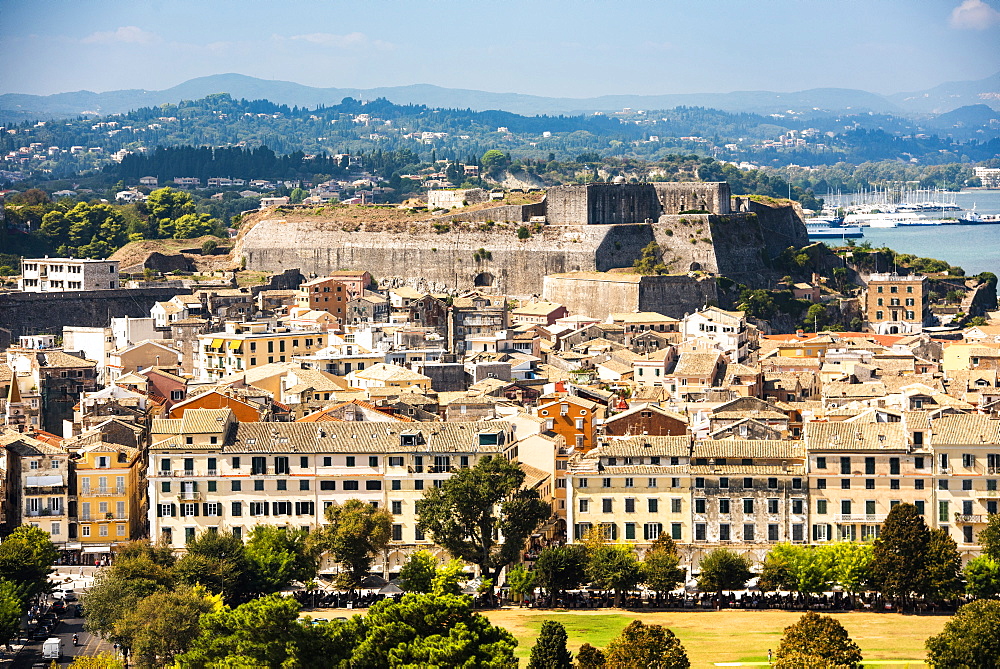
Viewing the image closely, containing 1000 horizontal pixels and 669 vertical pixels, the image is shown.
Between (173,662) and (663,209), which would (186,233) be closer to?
(663,209)

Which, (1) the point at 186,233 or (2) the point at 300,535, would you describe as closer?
(2) the point at 300,535

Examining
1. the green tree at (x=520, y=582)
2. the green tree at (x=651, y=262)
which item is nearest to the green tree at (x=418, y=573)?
the green tree at (x=520, y=582)

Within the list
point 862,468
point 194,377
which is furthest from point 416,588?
point 194,377

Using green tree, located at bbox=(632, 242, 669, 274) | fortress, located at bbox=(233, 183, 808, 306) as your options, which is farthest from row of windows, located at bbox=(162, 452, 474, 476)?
fortress, located at bbox=(233, 183, 808, 306)

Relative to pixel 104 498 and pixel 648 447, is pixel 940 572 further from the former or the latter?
pixel 104 498

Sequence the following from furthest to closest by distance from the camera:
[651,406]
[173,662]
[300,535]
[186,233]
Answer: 1. [186,233]
2. [651,406]
3. [300,535]
4. [173,662]

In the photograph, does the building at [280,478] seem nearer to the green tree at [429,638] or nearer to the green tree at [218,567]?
the green tree at [218,567]

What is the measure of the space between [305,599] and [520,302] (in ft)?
167

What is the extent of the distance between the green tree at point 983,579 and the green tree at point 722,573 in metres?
4.34

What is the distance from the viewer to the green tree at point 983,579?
3869cm

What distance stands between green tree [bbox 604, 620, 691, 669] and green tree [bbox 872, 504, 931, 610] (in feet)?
26.7

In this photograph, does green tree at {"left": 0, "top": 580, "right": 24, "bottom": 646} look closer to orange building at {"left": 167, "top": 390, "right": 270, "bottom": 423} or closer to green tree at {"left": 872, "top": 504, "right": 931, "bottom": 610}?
orange building at {"left": 167, "top": 390, "right": 270, "bottom": 423}

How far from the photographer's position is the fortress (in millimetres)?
91375

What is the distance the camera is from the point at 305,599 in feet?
133
